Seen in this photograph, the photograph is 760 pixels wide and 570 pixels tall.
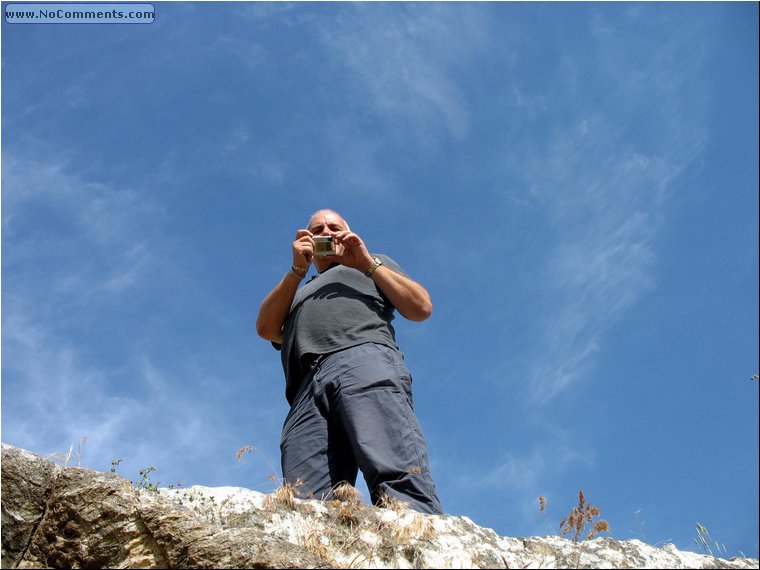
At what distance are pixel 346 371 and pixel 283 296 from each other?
97 cm

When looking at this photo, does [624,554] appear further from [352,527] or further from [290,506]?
[290,506]

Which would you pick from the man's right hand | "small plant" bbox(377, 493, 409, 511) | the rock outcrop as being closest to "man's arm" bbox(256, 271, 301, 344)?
the man's right hand

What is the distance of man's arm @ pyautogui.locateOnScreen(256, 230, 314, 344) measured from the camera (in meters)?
4.79

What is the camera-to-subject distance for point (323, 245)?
195 inches

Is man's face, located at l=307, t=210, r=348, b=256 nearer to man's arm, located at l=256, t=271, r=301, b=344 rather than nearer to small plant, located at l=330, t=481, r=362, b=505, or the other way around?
man's arm, located at l=256, t=271, r=301, b=344

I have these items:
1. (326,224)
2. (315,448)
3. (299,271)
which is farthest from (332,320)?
(326,224)

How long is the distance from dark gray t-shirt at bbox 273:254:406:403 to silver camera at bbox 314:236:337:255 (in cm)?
20

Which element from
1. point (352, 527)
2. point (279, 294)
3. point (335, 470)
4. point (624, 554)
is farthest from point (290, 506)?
point (279, 294)

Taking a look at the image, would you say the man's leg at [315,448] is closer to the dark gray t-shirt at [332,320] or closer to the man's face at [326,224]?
the dark gray t-shirt at [332,320]

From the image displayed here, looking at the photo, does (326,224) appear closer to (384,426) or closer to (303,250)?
(303,250)

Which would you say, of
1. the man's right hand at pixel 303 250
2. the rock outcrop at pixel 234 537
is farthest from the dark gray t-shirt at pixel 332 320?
the rock outcrop at pixel 234 537

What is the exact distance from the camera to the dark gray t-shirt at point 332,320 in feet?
14.6

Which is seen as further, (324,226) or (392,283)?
(324,226)

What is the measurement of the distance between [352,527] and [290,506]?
1.17ft
